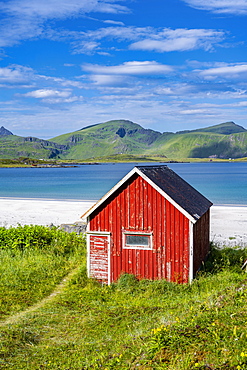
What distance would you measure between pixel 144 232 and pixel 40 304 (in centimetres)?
496

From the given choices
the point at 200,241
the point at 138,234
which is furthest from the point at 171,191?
the point at 200,241

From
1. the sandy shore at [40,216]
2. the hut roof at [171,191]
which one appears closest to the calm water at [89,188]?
the sandy shore at [40,216]

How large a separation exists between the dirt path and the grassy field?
0.12 ft

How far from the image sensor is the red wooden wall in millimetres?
A: 15180

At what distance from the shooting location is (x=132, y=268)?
1572 cm

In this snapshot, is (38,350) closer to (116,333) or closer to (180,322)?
(116,333)

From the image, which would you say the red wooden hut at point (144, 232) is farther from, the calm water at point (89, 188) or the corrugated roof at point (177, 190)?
the calm water at point (89, 188)

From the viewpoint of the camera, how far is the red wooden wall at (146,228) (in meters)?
15.2

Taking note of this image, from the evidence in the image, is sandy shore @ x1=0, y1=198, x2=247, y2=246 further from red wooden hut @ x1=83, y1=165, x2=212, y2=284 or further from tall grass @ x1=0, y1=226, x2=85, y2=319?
red wooden hut @ x1=83, y1=165, x2=212, y2=284

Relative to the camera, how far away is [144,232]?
1557 centimetres

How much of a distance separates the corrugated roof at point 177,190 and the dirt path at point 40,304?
5.69 m

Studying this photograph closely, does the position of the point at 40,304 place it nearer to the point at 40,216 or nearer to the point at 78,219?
the point at 78,219

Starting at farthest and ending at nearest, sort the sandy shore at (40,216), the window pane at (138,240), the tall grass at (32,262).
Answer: the sandy shore at (40,216)
the window pane at (138,240)
the tall grass at (32,262)

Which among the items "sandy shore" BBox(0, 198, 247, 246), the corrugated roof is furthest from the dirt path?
"sandy shore" BBox(0, 198, 247, 246)
